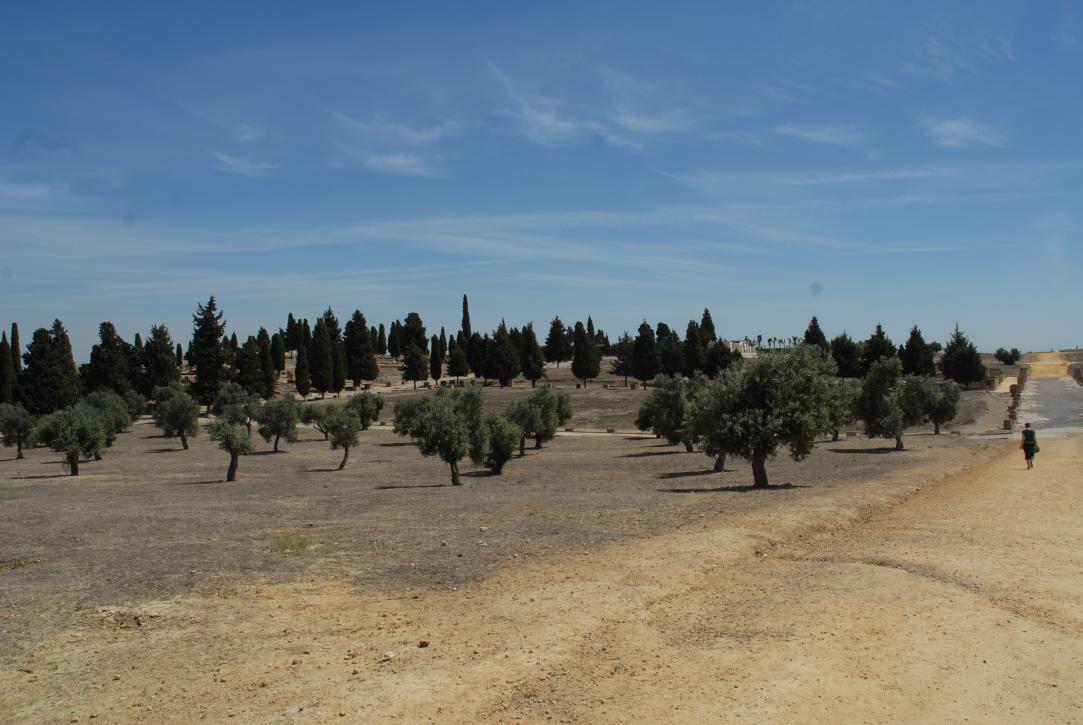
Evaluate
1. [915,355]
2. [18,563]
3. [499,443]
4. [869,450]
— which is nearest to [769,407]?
[499,443]

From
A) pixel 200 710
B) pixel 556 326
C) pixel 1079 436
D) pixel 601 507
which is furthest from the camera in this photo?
pixel 556 326

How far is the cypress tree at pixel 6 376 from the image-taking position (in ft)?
303

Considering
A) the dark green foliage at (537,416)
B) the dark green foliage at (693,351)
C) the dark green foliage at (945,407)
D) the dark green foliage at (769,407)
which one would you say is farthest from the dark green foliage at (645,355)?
the dark green foliage at (769,407)

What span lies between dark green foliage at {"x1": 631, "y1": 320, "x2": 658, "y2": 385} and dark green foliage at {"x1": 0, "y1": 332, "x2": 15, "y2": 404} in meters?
83.2

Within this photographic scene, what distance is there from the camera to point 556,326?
160 m

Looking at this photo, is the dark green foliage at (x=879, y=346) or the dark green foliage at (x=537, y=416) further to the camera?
the dark green foliage at (x=879, y=346)

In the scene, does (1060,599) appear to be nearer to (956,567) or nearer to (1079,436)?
(956,567)

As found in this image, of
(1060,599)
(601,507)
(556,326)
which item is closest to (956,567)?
(1060,599)

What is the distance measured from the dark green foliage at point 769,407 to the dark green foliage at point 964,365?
80335 millimetres

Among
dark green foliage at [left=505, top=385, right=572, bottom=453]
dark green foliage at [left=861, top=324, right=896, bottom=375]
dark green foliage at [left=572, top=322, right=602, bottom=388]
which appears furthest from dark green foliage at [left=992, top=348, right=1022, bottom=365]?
dark green foliage at [left=505, top=385, right=572, bottom=453]

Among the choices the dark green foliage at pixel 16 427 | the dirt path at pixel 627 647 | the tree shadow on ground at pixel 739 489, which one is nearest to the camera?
the dirt path at pixel 627 647

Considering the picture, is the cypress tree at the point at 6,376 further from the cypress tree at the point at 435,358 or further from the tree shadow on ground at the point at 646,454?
the tree shadow on ground at the point at 646,454

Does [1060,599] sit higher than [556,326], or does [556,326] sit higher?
[556,326]

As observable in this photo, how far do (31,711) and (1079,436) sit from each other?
61955 mm
